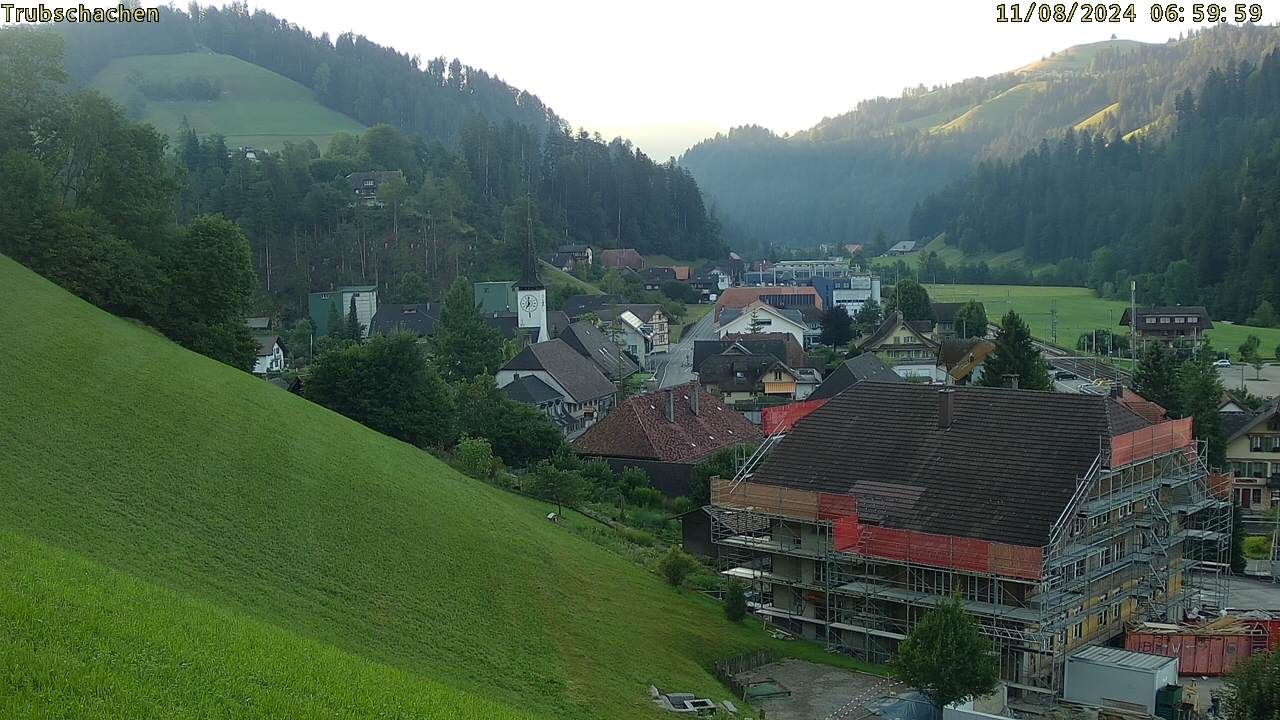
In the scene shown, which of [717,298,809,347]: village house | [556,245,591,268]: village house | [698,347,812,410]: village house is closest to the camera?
[698,347,812,410]: village house

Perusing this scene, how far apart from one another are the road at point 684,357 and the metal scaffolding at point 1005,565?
3358cm

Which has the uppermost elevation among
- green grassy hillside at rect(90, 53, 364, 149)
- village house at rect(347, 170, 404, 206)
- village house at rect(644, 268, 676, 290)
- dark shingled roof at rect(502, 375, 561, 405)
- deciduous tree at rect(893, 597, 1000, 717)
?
green grassy hillside at rect(90, 53, 364, 149)

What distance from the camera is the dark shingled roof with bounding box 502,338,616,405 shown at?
211ft

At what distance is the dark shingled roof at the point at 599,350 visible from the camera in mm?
74938

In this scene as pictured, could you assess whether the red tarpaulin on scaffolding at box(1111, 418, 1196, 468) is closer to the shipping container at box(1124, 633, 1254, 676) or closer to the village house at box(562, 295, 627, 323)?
the shipping container at box(1124, 633, 1254, 676)

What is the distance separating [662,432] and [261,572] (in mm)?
25465

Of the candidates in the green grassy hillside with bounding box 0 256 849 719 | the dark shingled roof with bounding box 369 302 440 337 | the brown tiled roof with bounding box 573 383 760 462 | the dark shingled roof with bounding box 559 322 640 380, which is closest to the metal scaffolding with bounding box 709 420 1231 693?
the green grassy hillside with bounding box 0 256 849 719

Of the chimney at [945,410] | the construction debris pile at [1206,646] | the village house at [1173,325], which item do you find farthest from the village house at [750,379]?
the construction debris pile at [1206,646]

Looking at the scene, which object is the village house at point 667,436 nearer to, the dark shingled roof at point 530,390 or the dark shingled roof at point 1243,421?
the dark shingled roof at point 530,390

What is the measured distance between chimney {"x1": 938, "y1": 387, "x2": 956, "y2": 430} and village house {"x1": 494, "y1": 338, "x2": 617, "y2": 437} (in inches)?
1289

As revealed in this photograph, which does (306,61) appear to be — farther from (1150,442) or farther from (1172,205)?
(1150,442)

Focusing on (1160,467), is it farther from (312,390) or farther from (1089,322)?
(1089,322)

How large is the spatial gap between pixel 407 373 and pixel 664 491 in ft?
32.9

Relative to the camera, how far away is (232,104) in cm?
16738
